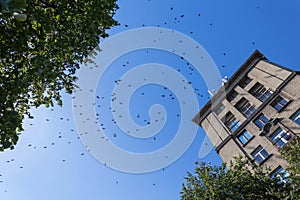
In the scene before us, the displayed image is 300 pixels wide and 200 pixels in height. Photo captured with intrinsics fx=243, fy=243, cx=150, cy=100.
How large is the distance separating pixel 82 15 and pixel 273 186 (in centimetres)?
1600

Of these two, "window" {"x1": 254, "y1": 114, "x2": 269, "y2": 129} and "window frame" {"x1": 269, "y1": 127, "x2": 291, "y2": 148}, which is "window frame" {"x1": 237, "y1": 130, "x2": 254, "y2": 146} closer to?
"window" {"x1": 254, "y1": 114, "x2": 269, "y2": 129}

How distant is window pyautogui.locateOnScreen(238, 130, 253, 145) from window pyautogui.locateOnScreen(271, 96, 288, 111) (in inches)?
169

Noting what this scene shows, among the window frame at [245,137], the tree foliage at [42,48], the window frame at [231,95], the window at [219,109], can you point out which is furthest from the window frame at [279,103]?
the tree foliage at [42,48]

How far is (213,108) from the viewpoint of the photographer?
35.1m

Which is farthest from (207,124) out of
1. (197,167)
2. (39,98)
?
(39,98)

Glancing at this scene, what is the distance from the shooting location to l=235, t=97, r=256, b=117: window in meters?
30.2

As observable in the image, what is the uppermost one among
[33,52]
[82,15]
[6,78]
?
[82,15]

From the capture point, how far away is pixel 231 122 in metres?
31.8

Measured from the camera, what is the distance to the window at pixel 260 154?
84.8 feet

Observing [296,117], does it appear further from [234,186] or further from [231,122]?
[234,186]

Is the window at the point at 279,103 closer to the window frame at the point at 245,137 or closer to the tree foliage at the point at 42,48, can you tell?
the window frame at the point at 245,137

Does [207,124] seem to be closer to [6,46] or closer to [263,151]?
[263,151]

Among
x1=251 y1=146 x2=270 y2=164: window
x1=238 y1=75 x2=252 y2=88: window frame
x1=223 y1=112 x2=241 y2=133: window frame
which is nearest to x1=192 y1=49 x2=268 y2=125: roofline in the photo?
x1=238 y1=75 x2=252 y2=88: window frame

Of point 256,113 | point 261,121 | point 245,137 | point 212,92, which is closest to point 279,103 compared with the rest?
point 256,113
